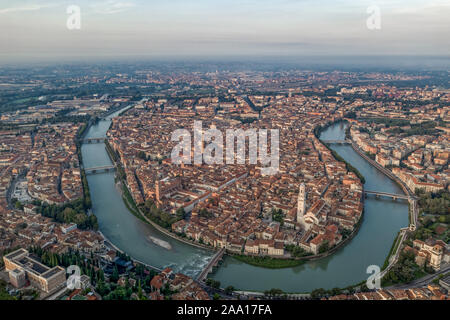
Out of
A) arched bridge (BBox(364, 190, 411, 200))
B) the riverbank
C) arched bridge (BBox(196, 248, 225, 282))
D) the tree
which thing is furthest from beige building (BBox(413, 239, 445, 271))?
the tree

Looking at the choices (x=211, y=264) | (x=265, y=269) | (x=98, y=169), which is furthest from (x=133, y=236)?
(x=98, y=169)

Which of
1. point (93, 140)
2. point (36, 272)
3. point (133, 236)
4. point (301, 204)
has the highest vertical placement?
point (93, 140)

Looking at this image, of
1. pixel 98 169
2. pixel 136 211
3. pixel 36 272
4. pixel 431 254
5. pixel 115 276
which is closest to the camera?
pixel 36 272

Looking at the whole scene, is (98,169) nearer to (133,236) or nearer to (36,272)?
(133,236)

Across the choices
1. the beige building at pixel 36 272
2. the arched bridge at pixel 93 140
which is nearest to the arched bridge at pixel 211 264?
the beige building at pixel 36 272

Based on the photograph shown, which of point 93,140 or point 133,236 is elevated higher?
point 93,140

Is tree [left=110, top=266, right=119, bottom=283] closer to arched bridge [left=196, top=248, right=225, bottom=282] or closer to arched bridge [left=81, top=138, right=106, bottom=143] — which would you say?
arched bridge [left=196, top=248, right=225, bottom=282]

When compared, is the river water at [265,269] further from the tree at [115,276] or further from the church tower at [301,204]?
the church tower at [301,204]
